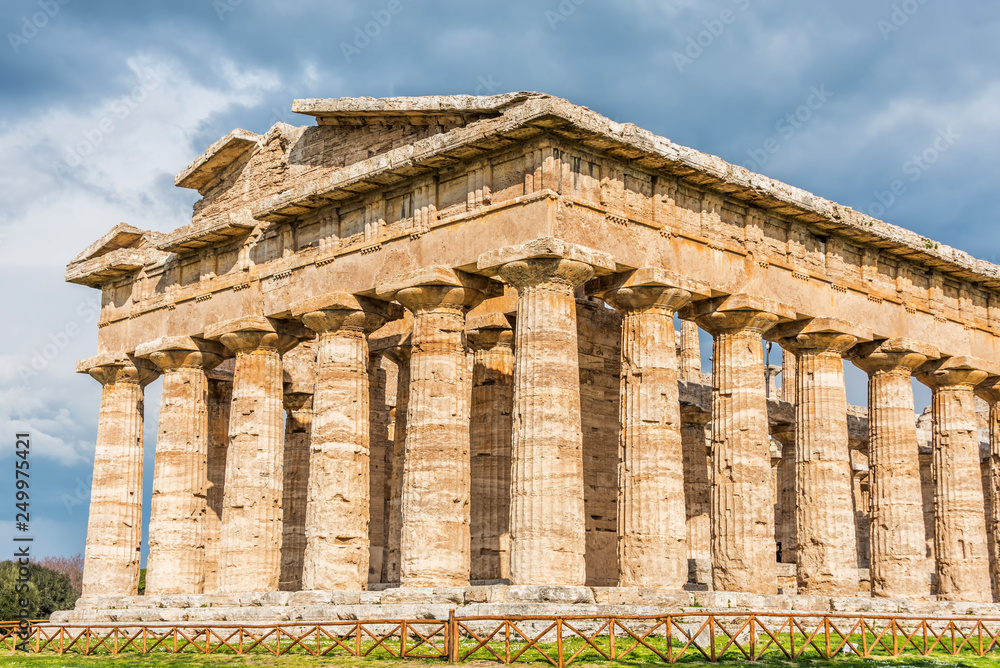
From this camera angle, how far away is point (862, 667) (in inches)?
790

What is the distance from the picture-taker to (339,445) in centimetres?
2733

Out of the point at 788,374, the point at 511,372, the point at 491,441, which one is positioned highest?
the point at 788,374

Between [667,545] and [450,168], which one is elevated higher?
[450,168]

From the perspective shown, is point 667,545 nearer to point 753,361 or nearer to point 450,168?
point 753,361

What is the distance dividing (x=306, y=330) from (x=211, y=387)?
6.81 meters

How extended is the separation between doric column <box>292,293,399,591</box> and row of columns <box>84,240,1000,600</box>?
47 millimetres

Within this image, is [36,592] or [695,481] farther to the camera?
[36,592]

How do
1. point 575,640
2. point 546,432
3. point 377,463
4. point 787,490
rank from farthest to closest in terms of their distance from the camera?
1. point 787,490
2. point 377,463
3. point 546,432
4. point 575,640

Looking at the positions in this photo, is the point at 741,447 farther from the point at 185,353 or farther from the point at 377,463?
the point at 185,353

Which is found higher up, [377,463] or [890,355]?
[890,355]

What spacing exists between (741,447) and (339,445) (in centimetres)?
862

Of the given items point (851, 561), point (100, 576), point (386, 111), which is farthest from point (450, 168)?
point (100, 576)

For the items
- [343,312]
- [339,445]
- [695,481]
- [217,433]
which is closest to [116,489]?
[217,433]

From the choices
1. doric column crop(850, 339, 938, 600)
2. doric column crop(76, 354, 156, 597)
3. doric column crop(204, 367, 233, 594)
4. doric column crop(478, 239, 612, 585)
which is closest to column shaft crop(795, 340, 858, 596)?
doric column crop(850, 339, 938, 600)
